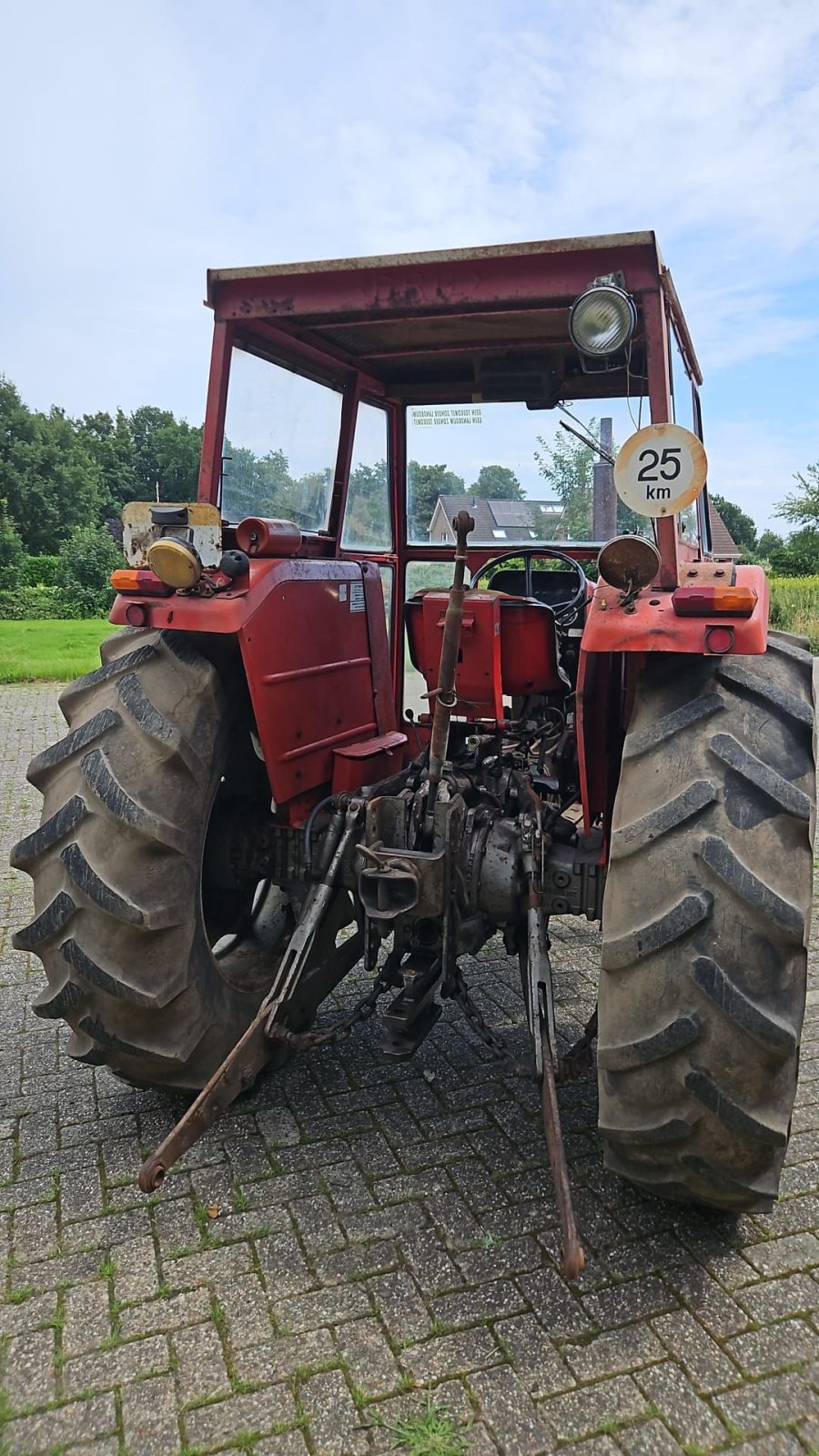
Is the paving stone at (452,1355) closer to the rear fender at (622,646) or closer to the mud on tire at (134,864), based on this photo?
the mud on tire at (134,864)

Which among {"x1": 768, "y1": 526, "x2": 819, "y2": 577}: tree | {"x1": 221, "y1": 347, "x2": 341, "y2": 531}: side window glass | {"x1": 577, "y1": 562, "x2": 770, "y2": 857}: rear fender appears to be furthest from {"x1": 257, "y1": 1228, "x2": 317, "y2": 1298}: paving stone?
{"x1": 768, "y1": 526, "x2": 819, "y2": 577}: tree

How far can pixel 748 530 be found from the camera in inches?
2714

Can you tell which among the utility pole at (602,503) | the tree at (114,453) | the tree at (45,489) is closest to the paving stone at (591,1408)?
the utility pole at (602,503)

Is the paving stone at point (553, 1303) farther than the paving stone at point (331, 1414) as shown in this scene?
Yes

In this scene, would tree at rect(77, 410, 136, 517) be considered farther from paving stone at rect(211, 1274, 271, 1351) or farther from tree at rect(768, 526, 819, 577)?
paving stone at rect(211, 1274, 271, 1351)

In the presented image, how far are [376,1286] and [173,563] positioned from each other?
197 centimetres

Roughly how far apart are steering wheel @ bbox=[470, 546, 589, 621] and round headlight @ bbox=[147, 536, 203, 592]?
4.43 feet

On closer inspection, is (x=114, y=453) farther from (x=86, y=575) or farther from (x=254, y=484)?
(x=254, y=484)

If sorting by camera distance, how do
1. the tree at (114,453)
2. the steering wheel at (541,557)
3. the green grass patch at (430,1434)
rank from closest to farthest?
the green grass patch at (430,1434)
the steering wheel at (541,557)
the tree at (114,453)

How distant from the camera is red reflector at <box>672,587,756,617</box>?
7.49 feet

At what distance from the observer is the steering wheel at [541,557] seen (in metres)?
3.63

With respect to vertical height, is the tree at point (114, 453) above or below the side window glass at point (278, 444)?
above

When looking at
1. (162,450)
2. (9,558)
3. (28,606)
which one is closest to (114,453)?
(162,450)

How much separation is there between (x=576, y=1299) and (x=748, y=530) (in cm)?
7269
